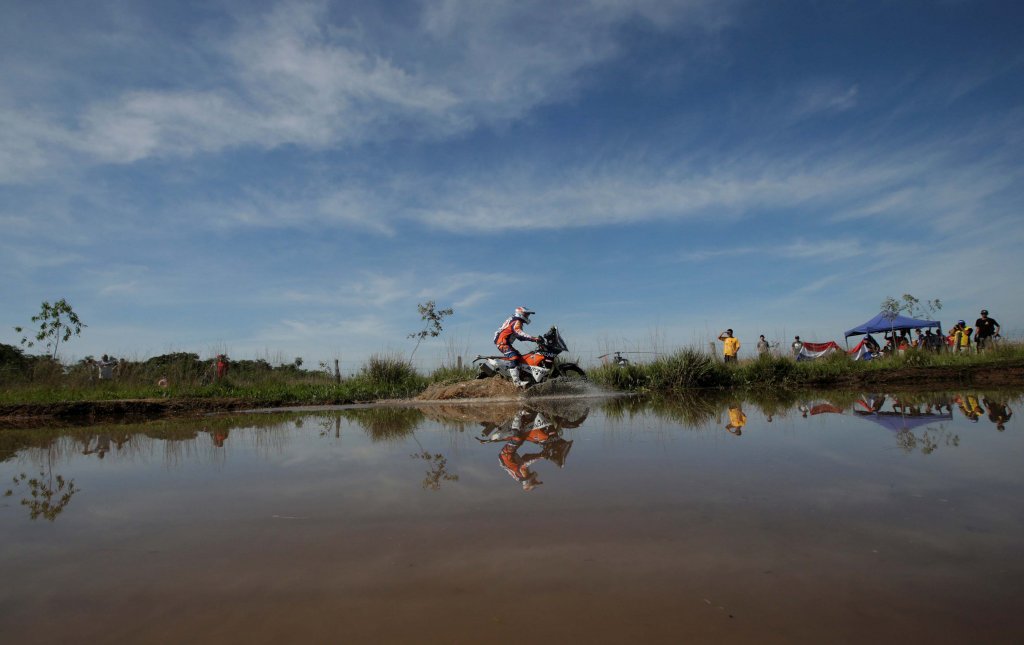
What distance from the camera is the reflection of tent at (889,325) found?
2034 centimetres

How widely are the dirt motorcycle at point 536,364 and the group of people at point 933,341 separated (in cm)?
614

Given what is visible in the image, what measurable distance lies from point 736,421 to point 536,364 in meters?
6.17

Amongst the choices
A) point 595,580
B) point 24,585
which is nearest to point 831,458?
point 595,580

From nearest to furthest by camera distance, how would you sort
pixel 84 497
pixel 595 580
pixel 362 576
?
pixel 595 580
pixel 362 576
pixel 84 497

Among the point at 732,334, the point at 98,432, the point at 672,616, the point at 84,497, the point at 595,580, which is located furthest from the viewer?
the point at 732,334

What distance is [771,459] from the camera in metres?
3.74

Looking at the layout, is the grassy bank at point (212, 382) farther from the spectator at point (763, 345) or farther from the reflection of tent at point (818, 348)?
the reflection of tent at point (818, 348)

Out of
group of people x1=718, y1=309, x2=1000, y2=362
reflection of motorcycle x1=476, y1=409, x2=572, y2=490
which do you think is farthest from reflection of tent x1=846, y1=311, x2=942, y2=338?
reflection of motorcycle x1=476, y1=409, x2=572, y2=490

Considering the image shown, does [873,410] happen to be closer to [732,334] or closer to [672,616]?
[672,616]

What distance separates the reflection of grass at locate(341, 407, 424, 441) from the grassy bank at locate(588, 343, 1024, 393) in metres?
6.25

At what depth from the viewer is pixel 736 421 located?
6.05 m

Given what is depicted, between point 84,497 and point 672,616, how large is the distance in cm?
397

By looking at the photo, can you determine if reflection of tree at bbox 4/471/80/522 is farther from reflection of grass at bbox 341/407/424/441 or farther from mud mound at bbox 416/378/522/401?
mud mound at bbox 416/378/522/401

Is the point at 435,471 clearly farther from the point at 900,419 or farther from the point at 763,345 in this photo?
the point at 763,345
